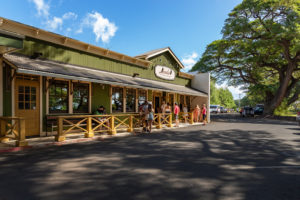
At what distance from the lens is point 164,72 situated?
55.0 feet

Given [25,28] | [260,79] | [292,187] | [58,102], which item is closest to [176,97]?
[58,102]

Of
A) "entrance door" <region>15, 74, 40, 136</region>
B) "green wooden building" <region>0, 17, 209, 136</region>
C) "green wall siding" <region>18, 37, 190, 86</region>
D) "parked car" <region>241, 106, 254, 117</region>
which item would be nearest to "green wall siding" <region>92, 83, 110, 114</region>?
"green wooden building" <region>0, 17, 209, 136</region>

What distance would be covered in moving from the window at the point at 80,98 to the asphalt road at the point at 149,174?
374 centimetres

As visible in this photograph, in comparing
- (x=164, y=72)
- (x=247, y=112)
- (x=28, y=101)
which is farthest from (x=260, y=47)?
(x=28, y=101)

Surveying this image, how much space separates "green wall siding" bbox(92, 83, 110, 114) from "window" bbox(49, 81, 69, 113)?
1.59 meters

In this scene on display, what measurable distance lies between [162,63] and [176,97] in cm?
375

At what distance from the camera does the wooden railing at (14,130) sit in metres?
6.61

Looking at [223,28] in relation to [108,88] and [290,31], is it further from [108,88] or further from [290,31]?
[108,88]

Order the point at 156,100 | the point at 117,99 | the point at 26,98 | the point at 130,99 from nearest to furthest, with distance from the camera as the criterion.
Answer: the point at 26,98, the point at 117,99, the point at 130,99, the point at 156,100

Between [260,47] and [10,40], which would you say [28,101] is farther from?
[260,47]

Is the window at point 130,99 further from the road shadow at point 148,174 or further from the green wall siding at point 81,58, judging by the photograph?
the road shadow at point 148,174

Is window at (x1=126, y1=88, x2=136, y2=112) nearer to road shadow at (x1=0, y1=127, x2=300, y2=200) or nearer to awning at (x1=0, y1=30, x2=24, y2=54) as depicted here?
road shadow at (x1=0, y1=127, x2=300, y2=200)

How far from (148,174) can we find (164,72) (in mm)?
13181

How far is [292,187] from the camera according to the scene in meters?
3.74
